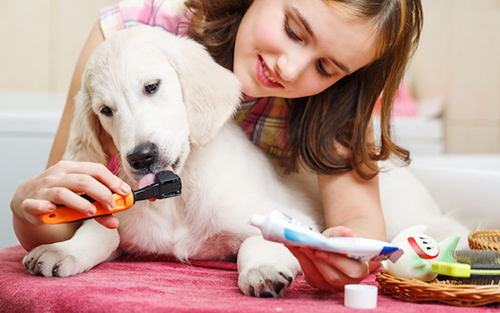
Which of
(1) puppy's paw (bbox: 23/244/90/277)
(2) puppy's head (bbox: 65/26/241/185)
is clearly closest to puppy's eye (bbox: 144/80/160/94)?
(2) puppy's head (bbox: 65/26/241/185)

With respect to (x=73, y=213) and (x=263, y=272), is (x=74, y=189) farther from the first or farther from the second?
(x=263, y=272)

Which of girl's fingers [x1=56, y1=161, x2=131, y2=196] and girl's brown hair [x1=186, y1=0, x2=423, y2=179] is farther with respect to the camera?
girl's brown hair [x1=186, y1=0, x2=423, y2=179]

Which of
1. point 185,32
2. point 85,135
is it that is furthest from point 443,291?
point 185,32

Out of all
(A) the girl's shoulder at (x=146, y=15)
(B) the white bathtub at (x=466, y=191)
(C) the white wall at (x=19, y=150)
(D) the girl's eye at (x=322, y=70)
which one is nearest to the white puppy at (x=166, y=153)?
(D) the girl's eye at (x=322, y=70)

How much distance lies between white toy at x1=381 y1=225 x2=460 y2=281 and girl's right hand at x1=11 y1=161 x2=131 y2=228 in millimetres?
510

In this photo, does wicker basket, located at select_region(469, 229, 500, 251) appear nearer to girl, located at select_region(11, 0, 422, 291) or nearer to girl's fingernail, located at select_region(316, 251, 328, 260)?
girl, located at select_region(11, 0, 422, 291)

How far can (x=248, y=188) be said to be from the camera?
4.14 ft

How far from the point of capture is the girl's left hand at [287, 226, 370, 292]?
87cm

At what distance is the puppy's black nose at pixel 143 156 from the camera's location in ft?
3.24

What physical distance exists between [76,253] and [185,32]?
0.72 metres

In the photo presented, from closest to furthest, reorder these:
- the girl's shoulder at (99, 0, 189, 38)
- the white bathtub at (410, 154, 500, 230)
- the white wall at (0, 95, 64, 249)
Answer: the girl's shoulder at (99, 0, 189, 38)
the white bathtub at (410, 154, 500, 230)
the white wall at (0, 95, 64, 249)

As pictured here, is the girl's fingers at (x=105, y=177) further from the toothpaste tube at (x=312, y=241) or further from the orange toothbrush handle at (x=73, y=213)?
the toothpaste tube at (x=312, y=241)

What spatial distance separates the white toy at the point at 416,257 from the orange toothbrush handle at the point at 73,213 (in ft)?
1.63

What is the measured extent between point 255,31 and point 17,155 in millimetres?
1513
